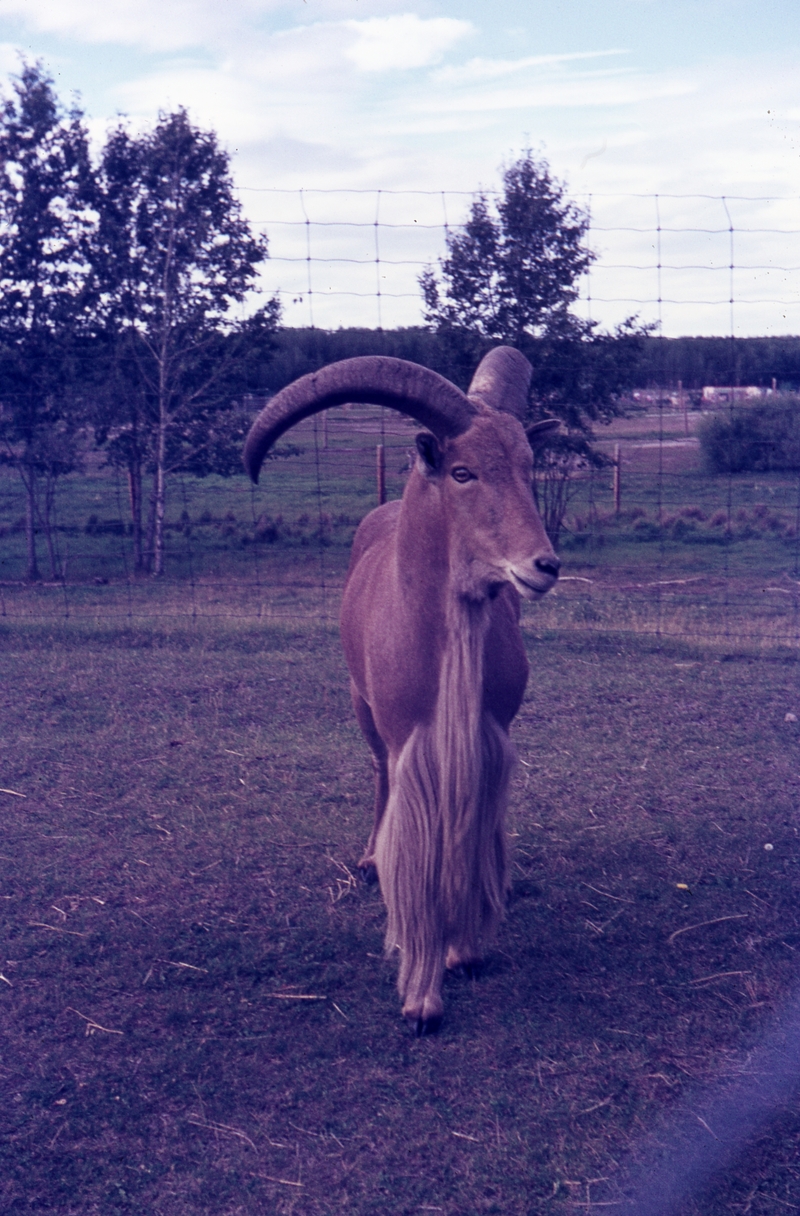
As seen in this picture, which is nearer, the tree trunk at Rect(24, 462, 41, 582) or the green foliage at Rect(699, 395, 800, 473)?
the tree trunk at Rect(24, 462, 41, 582)

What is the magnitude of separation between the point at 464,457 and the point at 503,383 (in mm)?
545

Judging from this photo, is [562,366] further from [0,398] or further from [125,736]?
[0,398]

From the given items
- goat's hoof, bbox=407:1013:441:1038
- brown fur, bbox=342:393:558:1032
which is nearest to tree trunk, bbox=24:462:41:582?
brown fur, bbox=342:393:558:1032

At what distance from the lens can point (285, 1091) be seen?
11.0 ft

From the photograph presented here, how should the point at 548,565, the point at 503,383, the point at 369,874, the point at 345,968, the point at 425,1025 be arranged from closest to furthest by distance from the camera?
the point at 548,565, the point at 425,1025, the point at 503,383, the point at 345,968, the point at 369,874

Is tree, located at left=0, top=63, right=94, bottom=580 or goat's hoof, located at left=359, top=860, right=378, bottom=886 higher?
tree, located at left=0, top=63, right=94, bottom=580

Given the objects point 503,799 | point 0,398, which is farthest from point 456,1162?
point 0,398

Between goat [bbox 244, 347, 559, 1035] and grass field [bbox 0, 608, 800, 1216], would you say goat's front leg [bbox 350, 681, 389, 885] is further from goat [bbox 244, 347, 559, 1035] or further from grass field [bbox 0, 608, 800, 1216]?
goat [bbox 244, 347, 559, 1035]

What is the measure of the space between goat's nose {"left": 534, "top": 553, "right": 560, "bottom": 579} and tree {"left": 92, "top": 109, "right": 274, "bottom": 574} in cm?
961

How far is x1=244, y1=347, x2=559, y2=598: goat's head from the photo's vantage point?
11.3ft

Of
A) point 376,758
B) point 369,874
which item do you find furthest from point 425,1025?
point 376,758

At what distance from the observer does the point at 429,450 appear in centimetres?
364

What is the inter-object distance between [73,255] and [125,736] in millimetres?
11032

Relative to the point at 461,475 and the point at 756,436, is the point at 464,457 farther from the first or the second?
the point at 756,436
